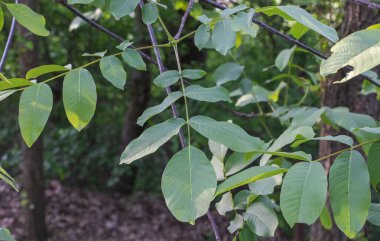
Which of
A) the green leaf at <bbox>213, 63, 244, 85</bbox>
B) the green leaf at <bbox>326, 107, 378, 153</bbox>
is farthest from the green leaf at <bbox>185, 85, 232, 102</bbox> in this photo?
the green leaf at <bbox>213, 63, 244, 85</bbox>

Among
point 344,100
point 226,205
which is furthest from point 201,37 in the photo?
point 344,100

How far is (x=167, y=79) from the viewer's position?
1.07 meters

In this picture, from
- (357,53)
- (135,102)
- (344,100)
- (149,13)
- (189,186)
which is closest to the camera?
(357,53)

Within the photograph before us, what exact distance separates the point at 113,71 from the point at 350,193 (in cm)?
53

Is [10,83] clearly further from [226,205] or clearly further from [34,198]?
[34,198]

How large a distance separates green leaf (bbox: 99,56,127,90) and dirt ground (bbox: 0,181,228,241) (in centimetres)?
421

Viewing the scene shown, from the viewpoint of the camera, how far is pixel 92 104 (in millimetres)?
918

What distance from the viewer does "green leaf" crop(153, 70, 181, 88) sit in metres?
1.06

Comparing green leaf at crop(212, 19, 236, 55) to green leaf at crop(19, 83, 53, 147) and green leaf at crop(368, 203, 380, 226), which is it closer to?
green leaf at crop(19, 83, 53, 147)

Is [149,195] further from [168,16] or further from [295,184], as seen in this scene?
[295,184]

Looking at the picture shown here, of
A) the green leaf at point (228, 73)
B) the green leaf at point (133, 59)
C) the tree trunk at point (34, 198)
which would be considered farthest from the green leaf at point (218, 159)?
the tree trunk at point (34, 198)

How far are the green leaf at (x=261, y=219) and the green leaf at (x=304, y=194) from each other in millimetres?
288

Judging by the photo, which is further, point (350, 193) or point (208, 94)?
point (208, 94)

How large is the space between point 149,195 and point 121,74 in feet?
17.4
